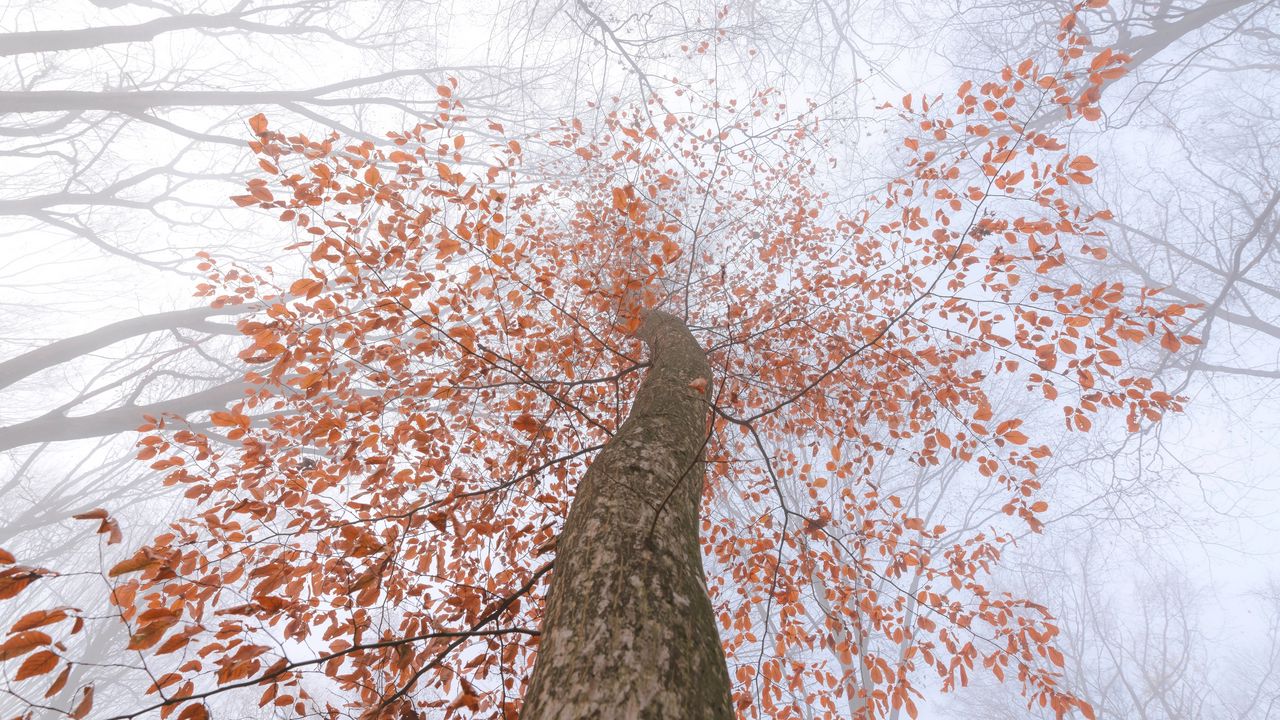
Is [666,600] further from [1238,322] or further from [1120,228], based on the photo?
[1120,228]

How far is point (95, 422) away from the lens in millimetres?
6836

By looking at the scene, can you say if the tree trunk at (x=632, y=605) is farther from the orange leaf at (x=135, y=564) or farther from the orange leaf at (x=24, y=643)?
the orange leaf at (x=24, y=643)

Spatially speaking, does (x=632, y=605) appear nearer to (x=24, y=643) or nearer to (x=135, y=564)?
(x=135, y=564)

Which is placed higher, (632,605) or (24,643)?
(632,605)

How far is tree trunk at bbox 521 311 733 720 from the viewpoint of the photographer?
155cm

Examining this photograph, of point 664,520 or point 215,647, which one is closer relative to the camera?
point 664,520

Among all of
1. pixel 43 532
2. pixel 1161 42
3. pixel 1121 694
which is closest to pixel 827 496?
pixel 1161 42

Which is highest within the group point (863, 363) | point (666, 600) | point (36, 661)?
point (863, 363)

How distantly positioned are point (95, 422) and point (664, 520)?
29.6 ft

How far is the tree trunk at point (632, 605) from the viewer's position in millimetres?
1551

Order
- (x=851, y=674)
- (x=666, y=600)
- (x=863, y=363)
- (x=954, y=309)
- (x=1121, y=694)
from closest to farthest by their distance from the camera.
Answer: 1. (x=666, y=600)
2. (x=851, y=674)
3. (x=954, y=309)
4. (x=863, y=363)
5. (x=1121, y=694)

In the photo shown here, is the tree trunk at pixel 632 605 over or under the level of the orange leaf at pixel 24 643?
over

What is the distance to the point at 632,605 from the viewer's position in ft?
5.90

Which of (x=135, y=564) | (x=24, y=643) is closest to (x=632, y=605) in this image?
(x=135, y=564)
